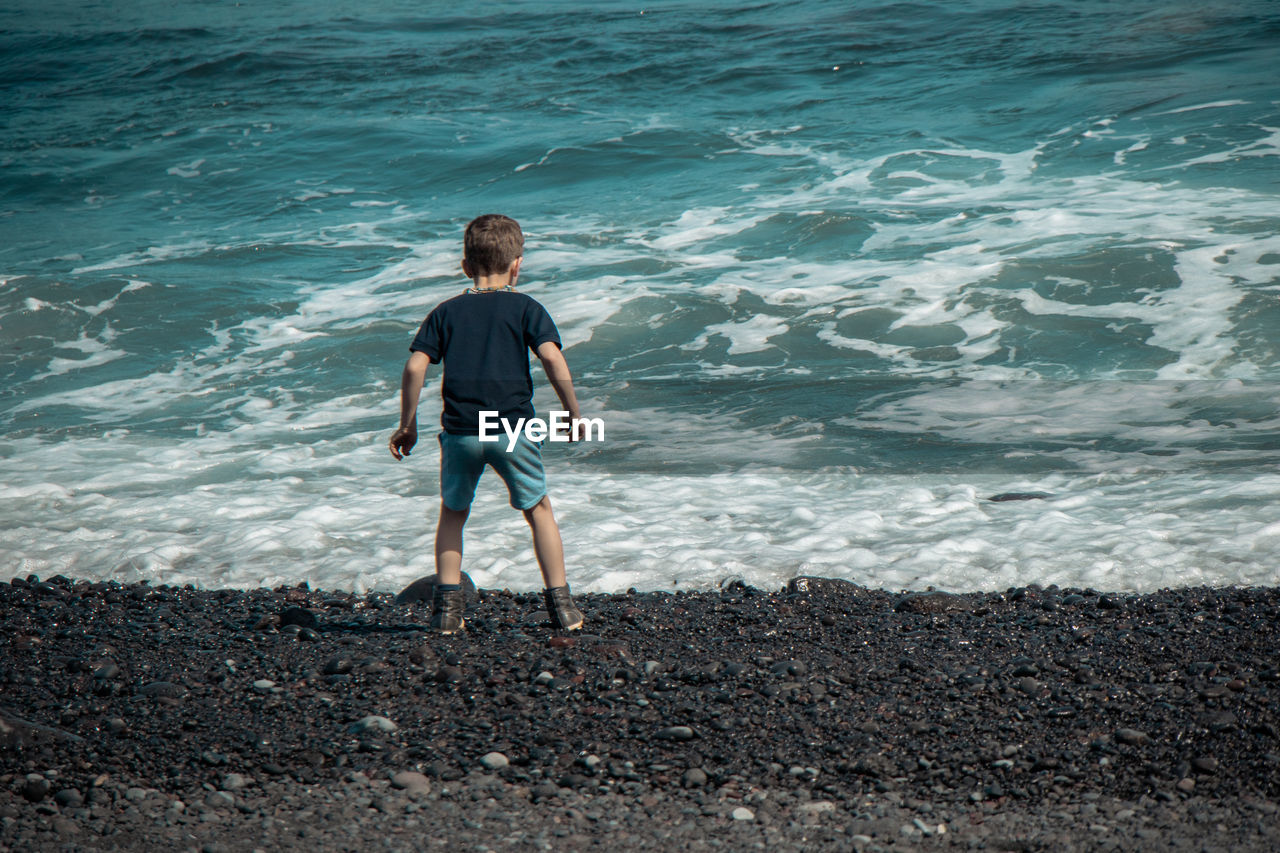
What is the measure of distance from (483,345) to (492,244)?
1.21 feet

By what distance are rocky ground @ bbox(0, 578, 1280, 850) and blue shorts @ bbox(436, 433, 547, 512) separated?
21.9 inches

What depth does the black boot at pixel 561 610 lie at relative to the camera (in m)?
4.12

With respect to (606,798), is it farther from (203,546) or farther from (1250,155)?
(1250,155)

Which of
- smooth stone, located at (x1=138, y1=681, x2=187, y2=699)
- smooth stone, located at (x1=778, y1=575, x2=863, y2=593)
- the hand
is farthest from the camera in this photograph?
smooth stone, located at (x1=778, y1=575, x2=863, y2=593)

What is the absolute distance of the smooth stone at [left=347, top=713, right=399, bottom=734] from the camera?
3.40 m

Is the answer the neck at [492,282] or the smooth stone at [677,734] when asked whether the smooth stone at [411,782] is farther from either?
the neck at [492,282]

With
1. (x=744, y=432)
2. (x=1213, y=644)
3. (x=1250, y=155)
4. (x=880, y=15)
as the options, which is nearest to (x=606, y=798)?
(x=1213, y=644)

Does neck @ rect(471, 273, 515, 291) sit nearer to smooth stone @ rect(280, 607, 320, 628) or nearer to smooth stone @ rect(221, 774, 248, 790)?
smooth stone @ rect(280, 607, 320, 628)

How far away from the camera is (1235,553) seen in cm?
493

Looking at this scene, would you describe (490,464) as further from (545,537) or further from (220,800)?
(220,800)

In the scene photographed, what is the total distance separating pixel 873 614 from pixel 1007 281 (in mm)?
7639

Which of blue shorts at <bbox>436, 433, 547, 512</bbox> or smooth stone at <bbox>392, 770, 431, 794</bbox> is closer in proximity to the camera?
smooth stone at <bbox>392, 770, 431, 794</bbox>

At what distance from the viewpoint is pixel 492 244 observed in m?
3.84

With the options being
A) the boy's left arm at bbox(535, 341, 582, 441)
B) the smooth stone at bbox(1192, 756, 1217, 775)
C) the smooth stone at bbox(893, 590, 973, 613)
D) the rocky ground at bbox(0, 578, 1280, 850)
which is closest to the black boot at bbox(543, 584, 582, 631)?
the rocky ground at bbox(0, 578, 1280, 850)
